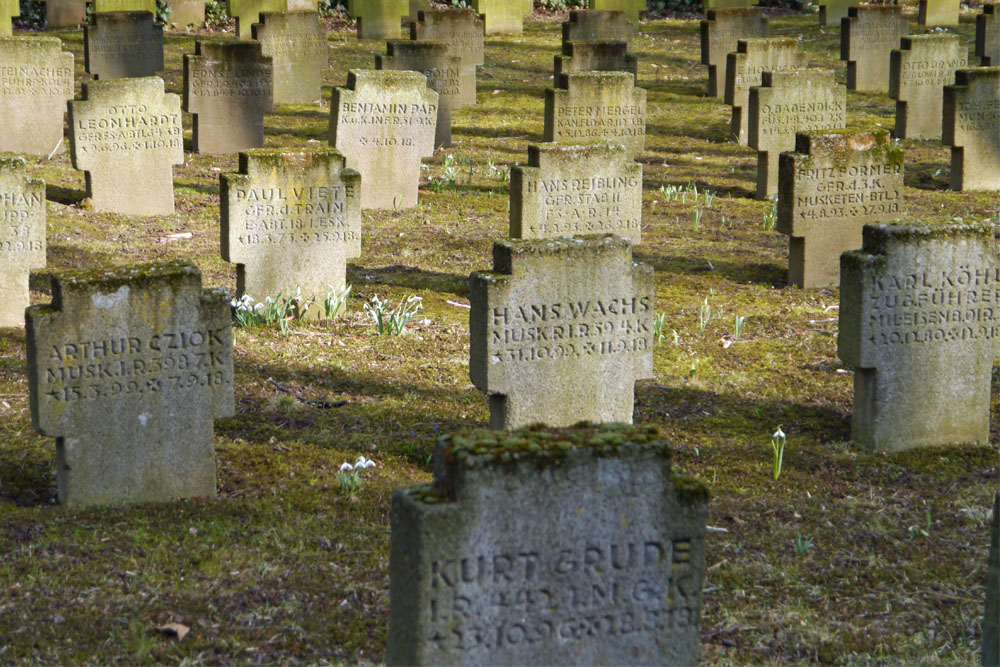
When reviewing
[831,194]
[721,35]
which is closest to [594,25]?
[721,35]

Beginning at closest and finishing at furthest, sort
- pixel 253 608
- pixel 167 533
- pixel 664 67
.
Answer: pixel 253 608 < pixel 167 533 < pixel 664 67

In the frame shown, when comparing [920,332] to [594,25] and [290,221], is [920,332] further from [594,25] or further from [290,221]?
[594,25]

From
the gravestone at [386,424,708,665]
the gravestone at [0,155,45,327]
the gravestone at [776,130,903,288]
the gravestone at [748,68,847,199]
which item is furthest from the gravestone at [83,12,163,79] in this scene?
the gravestone at [386,424,708,665]

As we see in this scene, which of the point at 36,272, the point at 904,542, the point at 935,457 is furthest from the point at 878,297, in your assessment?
the point at 36,272

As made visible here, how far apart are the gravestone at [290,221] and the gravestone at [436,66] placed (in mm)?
6160

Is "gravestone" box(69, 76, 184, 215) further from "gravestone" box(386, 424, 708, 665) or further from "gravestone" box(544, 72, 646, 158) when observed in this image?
"gravestone" box(386, 424, 708, 665)

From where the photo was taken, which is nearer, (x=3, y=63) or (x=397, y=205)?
(x=397, y=205)

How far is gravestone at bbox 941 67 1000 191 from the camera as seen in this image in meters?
13.9

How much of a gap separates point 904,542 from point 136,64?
1456cm

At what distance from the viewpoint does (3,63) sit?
15047 mm

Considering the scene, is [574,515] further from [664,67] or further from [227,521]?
A: [664,67]

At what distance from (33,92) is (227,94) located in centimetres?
202

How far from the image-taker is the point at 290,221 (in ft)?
32.4

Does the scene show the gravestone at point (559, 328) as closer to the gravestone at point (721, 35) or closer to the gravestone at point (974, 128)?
the gravestone at point (974, 128)
